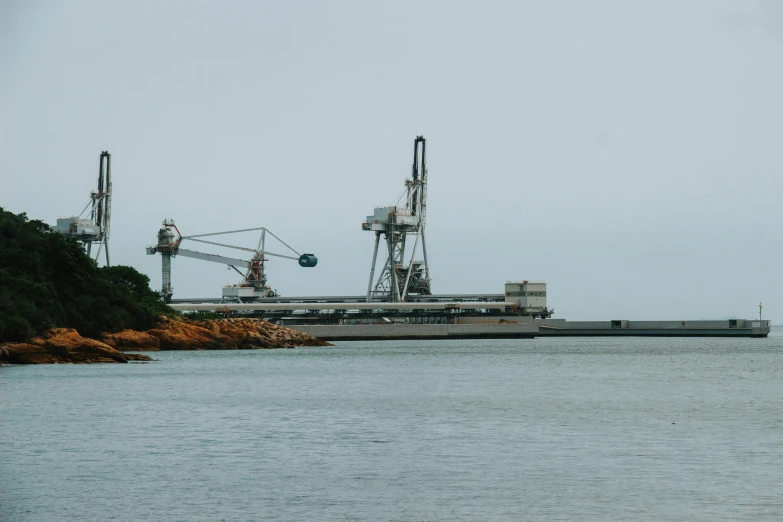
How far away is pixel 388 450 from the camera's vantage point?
27188 mm

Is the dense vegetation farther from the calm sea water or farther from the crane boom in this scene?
the crane boom

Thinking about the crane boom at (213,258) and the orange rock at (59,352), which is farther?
the crane boom at (213,258)

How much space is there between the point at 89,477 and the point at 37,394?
21846mm

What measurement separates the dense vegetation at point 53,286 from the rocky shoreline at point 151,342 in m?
1.56

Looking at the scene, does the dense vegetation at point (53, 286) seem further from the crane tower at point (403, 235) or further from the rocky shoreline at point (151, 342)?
the crane tower at point (403, 235)

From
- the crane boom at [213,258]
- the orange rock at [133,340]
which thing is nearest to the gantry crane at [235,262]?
the crane boom at [213,258]

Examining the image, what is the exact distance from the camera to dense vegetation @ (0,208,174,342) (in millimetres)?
75500

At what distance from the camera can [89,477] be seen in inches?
900

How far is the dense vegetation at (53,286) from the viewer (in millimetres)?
75500

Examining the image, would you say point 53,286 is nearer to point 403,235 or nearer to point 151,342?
point 151,342

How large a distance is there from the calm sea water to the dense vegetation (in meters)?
23.8

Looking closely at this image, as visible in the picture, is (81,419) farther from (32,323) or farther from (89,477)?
(32,323)

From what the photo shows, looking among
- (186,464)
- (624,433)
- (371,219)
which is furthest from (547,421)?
(371,219)

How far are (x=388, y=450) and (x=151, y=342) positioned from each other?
69629 mm
